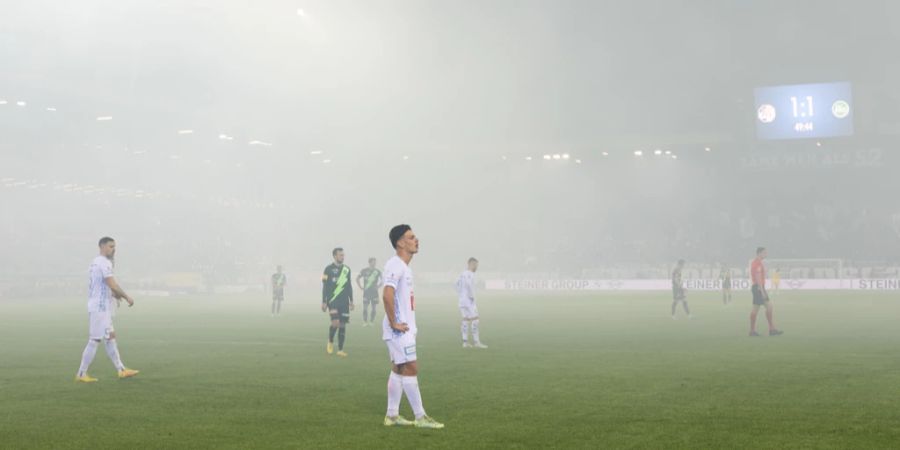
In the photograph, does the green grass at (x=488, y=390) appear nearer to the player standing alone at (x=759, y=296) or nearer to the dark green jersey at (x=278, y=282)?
the player standing alone at (x=759, y=296)

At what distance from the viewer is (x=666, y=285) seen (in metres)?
64.5

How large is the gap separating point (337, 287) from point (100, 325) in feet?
21.6

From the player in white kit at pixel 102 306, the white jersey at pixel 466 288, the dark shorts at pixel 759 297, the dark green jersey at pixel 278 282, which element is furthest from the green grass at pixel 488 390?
the dark green jersey at pixel 278 282

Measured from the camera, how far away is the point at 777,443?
955 centimetres

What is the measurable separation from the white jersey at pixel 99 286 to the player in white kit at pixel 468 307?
29.5ft

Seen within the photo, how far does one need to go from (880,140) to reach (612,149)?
20236mm

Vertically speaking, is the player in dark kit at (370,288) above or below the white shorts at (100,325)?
above

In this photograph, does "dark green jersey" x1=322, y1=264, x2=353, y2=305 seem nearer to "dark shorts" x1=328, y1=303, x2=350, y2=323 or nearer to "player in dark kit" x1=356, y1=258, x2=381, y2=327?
"dark shorts" x1=328, y1=303, x2=350, y2=323

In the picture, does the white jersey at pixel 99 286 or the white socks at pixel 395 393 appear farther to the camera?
the white jersey at pixel 99 286

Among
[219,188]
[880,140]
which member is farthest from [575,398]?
[219,188]

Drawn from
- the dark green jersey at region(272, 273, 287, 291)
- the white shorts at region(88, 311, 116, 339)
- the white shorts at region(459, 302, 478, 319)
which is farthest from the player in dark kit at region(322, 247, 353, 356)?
the dark green jersey at region(272, 273, 287, 291)

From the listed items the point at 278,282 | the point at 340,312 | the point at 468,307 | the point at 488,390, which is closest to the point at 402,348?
the point at 488,390

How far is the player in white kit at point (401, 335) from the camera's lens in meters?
10.9

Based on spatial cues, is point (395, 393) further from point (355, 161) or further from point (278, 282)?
point (355, 161)
